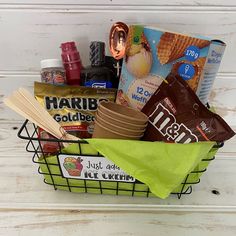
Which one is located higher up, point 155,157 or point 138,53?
point 138,53

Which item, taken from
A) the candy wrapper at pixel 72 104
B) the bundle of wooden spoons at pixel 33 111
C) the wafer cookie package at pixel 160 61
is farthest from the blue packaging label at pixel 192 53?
the bundle of wooden spoons at pixel 33 111

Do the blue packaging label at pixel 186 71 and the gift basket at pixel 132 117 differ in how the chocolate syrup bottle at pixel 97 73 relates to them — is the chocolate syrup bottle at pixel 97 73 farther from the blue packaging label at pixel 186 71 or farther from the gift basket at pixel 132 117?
the blue packaging label at pixel 186 71

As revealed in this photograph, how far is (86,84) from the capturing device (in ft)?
1.91

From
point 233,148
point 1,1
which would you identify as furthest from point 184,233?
point 1,1

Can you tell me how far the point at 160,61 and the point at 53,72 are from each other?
216 millimetres

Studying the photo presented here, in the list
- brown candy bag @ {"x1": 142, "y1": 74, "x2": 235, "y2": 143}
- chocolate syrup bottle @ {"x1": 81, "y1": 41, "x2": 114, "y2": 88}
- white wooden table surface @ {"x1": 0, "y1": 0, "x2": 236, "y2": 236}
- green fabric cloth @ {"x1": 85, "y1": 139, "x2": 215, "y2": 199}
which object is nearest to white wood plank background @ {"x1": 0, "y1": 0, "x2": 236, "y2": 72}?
white wooden table surface @ {"x1": 0, "y1": 0, "x2": 236, "y2": 236}

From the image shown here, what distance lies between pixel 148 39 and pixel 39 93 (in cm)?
23

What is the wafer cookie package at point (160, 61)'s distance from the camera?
509 mm

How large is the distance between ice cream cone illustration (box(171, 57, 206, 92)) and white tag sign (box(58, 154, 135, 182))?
0.20 meters

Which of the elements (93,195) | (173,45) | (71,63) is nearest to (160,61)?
(173,45)

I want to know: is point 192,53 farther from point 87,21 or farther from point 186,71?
point 87,21

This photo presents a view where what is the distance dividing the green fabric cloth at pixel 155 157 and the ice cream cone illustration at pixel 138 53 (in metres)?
0.16

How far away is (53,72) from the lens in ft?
1.89

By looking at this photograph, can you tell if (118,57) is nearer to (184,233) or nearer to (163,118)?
(163,118)
